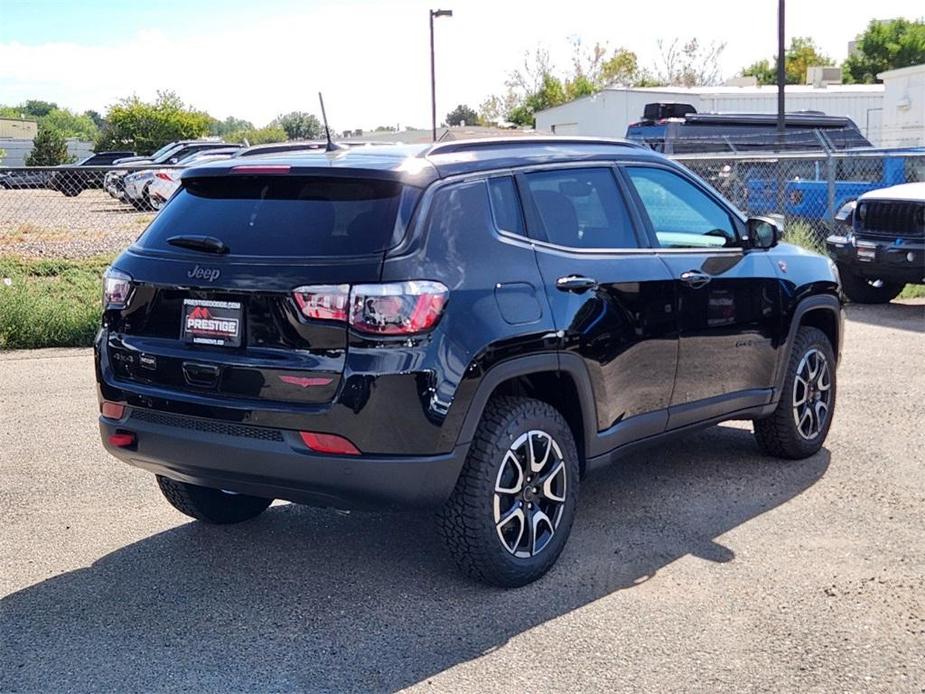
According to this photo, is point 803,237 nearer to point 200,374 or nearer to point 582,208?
point 582,208

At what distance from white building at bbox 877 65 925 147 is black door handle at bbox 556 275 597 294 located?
113ft

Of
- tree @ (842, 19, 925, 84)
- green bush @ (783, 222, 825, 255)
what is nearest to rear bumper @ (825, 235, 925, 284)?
green bush @ (783, 222, 825, 255)

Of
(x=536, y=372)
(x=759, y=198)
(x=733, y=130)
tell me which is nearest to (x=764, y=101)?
(x=733, y=130)

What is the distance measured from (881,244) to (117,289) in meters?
9.63

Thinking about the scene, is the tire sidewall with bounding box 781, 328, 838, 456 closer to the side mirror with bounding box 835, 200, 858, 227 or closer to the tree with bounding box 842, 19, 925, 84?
the side mirror with bounding box 835, 200, 858, 227

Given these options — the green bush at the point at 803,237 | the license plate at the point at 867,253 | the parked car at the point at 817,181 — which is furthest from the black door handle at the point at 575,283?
the parked car at the point at 817,181

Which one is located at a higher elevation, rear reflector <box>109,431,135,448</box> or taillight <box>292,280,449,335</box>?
taillight <box>292,280,449,335</box>

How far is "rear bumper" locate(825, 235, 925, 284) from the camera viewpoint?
12.1 m

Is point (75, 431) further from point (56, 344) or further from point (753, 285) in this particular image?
point (753, 285)

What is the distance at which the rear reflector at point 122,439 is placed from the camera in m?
4.69

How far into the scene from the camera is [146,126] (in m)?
55.3

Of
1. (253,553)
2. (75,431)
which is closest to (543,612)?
(253,553)

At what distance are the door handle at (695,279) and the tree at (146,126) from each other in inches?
1984

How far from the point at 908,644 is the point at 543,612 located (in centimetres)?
136
